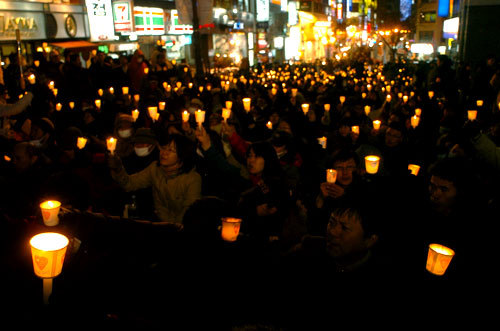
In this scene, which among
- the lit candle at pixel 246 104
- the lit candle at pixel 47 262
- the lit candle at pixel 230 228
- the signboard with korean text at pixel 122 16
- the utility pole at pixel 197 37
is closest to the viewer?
the lit candle at pixel 47 262

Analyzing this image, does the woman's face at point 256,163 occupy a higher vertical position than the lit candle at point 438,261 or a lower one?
higher

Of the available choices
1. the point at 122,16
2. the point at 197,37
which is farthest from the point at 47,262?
Result: the point at 122,16

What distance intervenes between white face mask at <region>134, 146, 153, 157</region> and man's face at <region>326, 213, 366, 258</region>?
10.3 feet

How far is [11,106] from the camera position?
6516mm

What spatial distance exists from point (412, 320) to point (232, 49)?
135ft

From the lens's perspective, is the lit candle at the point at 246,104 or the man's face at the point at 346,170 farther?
the lit candle at the point at 246,104

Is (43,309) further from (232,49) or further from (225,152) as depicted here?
(232,49)

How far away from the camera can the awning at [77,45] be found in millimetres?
20234

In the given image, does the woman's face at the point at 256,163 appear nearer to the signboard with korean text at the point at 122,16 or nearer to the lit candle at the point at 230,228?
the lit candle at the point at 230,228

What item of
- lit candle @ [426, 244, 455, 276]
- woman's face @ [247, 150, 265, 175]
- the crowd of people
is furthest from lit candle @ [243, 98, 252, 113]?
lit candle @ [426, 244, 455, 276]

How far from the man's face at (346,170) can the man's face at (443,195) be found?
2.84 feet

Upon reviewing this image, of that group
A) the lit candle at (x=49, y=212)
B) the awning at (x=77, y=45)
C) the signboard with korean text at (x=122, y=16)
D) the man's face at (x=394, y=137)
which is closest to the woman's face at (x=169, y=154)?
the lit candle at (x=49, y=212)

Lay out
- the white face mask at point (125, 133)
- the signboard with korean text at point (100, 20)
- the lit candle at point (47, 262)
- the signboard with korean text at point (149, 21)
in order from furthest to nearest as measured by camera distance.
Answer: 1. the signboard with korean text at point (149, 21)
2. the signboard with korean text at point (100, 20)
3. the white face mask at point (125, 133)
4. the lit candle at point (47, 262)

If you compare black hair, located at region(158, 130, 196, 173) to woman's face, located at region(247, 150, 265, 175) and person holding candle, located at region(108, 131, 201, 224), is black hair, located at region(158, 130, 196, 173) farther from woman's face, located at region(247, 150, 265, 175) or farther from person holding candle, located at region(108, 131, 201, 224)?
woman's face, located at region(247, 150, 265, 175)
